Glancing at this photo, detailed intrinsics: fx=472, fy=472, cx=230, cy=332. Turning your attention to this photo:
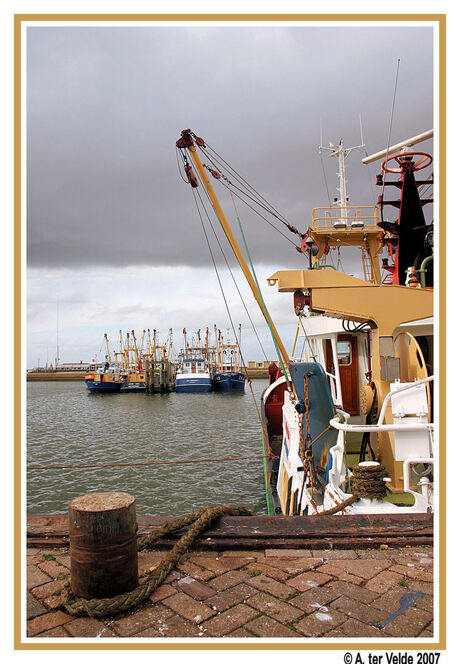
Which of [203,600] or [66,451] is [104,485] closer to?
[66,451]

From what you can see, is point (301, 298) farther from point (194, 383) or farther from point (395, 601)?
point (194, 383)

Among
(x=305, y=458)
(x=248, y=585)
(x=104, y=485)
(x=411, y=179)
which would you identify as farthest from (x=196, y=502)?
(x=411, y=179)

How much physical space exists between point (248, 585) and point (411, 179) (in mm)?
12289

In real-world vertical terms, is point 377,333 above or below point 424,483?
above

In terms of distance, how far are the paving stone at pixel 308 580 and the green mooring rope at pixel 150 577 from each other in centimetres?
104

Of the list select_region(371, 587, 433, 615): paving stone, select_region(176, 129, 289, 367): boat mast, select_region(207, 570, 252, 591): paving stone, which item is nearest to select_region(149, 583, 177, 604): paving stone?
select_region(207, 570, 252, 591): paving stone

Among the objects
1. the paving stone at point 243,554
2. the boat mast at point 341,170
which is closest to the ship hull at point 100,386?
the boat mast at point 341,170

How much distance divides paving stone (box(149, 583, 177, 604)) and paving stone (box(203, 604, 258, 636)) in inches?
20.2

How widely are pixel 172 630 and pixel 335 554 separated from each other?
1788 millimetres

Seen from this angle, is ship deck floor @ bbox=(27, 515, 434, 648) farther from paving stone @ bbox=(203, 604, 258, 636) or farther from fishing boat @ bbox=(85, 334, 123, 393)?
fishing boat @ bbox=(85, 334, 123, 393)

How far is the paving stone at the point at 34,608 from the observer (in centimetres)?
342

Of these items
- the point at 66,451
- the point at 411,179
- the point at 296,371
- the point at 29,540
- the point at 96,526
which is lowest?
the point at 66,451

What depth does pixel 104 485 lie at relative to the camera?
15258mm

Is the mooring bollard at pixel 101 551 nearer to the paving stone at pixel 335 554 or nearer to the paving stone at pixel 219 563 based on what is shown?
the paving stone at pixel 219 563
